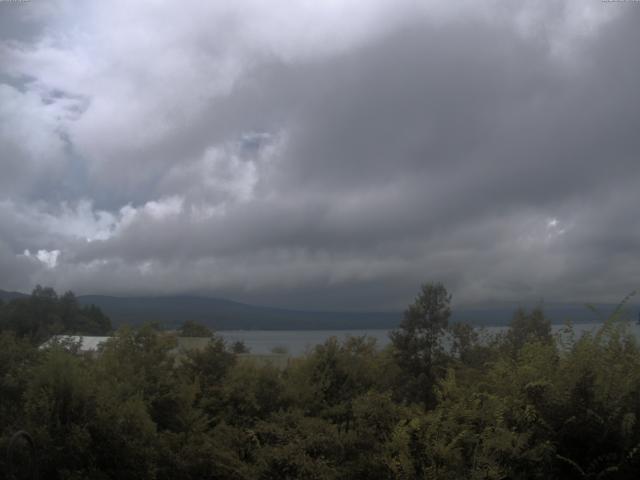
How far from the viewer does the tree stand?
1798 cm

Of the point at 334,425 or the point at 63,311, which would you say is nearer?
the point at 334,425

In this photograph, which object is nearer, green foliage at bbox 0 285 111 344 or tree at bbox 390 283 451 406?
tree at bbox 390 283 451 406

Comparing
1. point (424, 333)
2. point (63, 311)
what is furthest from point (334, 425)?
point (63, 311)

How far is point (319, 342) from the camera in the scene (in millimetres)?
11891

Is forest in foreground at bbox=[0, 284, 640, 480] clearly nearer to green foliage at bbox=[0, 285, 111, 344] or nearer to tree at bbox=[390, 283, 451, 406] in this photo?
tree at bbox=[390, 283, 451, 406]

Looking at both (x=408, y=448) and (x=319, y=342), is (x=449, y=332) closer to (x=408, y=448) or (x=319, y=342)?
(x=319, y=342)

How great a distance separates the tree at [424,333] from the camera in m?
18.0

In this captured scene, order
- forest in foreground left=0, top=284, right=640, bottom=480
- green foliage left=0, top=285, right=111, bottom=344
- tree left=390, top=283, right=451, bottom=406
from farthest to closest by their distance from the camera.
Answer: green foliage left=0, top=285, right=111, bottom=344
tree left=390, top=283, right=451, bottom=406
forest in foreground left=0, top=284, right=640, bottom=480

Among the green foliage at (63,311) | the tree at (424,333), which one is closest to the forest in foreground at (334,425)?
the tree at (424,333)

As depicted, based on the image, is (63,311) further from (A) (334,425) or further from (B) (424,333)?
(A) (334,425)

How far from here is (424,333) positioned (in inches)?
766

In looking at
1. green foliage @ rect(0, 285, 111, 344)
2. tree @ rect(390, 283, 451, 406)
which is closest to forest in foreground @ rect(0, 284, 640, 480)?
tree @ rect(390, 283, 451, 406)

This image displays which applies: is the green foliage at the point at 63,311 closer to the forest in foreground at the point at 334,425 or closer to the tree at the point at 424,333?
the tree at the point at 424,333

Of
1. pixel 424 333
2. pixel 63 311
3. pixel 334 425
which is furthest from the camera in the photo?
pixel 63 311
